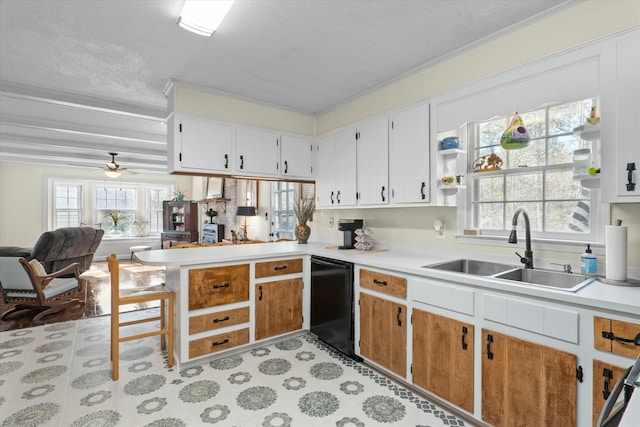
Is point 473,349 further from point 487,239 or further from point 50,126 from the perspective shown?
point 50,126

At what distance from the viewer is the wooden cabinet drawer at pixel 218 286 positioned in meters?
2.69

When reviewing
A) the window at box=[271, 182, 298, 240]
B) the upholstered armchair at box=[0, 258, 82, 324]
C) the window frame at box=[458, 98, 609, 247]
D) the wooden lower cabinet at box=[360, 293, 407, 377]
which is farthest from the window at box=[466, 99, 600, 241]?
the upholstered armchair at box=[0, 258, 82, 324]

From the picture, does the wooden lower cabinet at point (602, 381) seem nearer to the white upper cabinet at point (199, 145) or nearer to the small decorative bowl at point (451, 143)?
the small decorative bowl at point (451, 143)

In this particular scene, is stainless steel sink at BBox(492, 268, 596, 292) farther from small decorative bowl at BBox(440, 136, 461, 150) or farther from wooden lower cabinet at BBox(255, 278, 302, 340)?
wooden lower cabinet at BBox(255, 278, 302, 340)

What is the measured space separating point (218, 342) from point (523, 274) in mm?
2494

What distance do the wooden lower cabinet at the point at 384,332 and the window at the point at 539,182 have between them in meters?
1.02

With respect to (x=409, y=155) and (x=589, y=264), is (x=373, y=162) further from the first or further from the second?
(x=589, y=264)

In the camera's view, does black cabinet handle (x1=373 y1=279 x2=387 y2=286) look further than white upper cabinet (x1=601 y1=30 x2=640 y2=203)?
Yes

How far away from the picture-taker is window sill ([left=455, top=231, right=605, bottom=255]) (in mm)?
2011

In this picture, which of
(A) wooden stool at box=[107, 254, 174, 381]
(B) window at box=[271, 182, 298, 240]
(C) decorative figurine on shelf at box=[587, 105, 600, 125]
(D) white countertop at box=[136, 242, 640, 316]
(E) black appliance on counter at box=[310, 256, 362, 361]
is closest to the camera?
(D) white countertop at box=[136, 242, 640, 316]

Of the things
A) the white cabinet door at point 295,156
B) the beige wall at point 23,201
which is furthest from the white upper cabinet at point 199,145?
the beige wall at point 23,201

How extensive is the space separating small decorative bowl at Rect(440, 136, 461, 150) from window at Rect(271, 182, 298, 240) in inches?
113

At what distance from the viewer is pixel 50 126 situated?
15.0 feet

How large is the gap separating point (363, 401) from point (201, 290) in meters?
1.55
